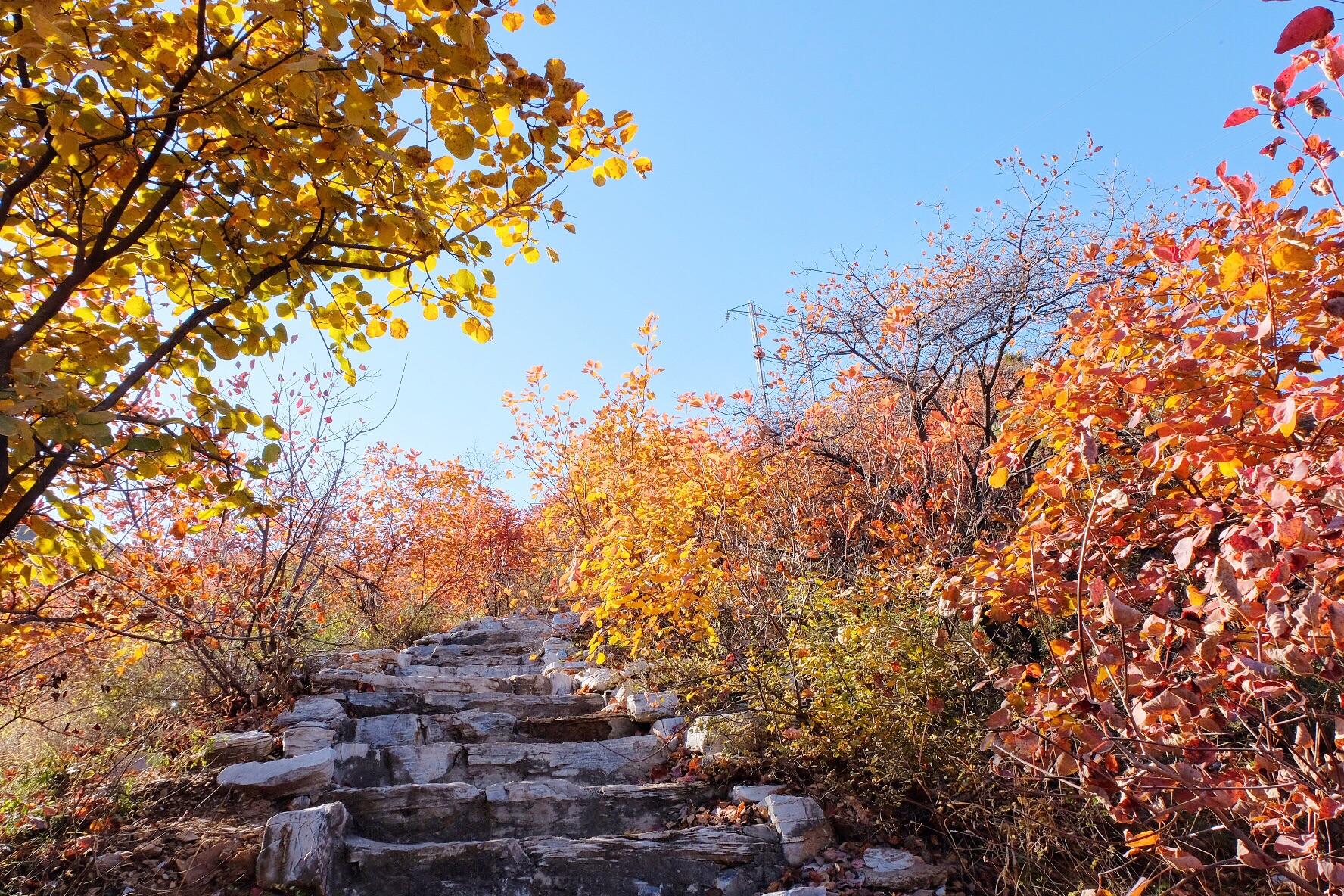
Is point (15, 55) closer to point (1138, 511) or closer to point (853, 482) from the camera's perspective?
point (1138, 511)

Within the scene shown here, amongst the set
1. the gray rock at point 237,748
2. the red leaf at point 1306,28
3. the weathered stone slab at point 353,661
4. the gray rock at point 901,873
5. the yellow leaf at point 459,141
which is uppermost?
the yellow leaf at point 459,141

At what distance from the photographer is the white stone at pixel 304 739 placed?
3.75 metres

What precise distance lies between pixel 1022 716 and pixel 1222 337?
1.34 m

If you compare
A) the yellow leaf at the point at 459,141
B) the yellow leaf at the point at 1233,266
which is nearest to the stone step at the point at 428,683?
the yellow leaf at the point at 459,141

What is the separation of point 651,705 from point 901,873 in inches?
74.8

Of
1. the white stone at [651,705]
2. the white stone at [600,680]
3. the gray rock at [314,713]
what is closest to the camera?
the gray rock at [314,713]

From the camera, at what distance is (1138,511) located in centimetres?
222

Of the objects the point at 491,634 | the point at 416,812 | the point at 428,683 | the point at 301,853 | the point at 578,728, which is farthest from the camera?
the point at 491,634

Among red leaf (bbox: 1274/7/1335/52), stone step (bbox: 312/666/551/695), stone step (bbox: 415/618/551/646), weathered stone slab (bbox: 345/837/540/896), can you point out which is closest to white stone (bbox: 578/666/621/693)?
stone step (bbox: 312/666/551/695)

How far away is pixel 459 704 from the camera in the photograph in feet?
15.6

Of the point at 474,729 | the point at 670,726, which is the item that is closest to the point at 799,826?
the point at 670,726

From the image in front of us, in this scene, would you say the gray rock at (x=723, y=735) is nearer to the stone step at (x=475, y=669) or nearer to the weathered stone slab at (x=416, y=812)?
the weathered stone slab at (x=416, y=812)

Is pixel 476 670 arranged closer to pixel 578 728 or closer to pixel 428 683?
pixel 428 683

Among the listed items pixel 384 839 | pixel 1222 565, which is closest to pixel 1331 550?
pixel 1222 565
